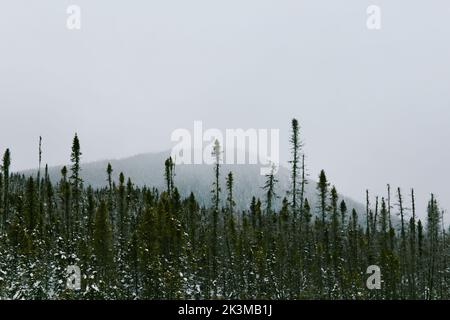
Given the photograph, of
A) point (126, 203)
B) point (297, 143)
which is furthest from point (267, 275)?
point (126, 203)

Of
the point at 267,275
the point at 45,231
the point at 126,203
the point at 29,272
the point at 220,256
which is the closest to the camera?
the point at 29,272

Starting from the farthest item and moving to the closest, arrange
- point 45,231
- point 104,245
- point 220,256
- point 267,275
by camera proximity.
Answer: point 220,256, point 45,231, point 267,275, point 104,245

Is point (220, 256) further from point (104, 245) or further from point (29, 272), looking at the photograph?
point (29, 272)

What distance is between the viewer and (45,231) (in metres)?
47.3
